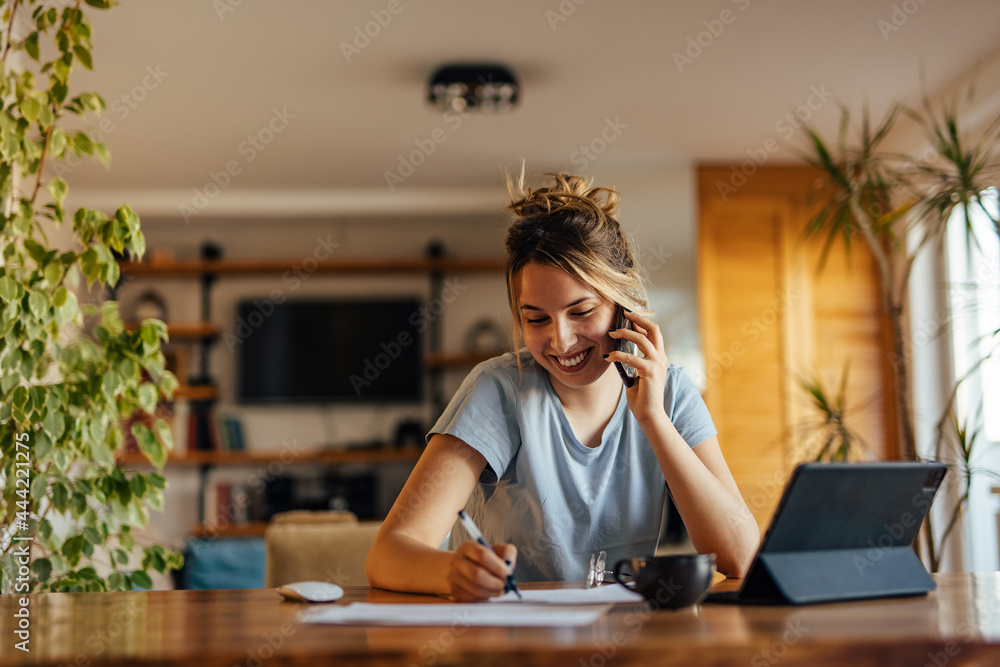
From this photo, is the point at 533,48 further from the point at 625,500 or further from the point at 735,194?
the point at 625,500

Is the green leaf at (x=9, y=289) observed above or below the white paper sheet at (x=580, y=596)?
above

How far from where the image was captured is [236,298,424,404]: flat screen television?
5.64 meters

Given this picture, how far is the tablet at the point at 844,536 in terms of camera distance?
95 centimetres

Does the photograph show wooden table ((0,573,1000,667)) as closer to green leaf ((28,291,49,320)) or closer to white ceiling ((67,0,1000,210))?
green leaf ((28,291,49,320))

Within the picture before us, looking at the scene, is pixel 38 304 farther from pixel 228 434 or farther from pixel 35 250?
pixel 228 434

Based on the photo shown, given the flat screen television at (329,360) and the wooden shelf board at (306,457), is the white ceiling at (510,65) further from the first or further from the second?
the wooden shelf board at (306,457)

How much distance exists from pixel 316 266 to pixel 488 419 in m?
4.50

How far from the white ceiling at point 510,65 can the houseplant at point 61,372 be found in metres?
1.44

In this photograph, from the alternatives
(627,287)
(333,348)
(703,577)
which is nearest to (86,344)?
(627,287)

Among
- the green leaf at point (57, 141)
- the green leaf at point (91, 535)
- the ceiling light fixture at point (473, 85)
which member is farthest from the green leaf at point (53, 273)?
the ceiling light fixture at point (473, 85)

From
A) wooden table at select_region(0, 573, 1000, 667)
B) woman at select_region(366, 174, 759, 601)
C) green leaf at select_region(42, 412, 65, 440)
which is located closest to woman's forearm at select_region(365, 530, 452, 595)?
woman at select_region(366, 174, 759, 601)

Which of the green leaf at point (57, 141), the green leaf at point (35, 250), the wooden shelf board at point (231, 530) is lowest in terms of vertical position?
the wooden shelf board at point (231, 530)

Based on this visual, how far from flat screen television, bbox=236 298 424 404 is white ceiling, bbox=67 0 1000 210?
1067mm

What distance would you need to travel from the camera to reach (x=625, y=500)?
1435 mm
